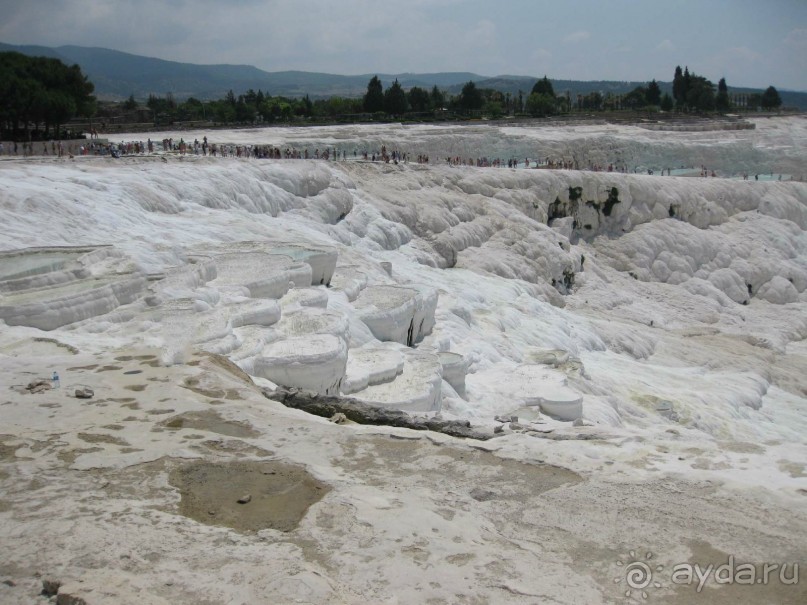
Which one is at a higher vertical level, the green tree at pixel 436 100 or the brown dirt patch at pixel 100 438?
the green tree at pixel 436 100

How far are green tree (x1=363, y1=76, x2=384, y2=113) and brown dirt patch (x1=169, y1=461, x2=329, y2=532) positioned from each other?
4939 centimetres

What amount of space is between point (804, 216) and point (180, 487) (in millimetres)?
36032

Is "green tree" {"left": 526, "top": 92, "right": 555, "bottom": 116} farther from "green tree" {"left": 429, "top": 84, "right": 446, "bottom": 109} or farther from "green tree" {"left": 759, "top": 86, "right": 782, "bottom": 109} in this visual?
"green tree" {"left": 759, "top": 86, "right": 782, "bottom": 109}

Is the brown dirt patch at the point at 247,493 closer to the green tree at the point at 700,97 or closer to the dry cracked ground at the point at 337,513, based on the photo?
the dry cracked ground at the point at 337,513

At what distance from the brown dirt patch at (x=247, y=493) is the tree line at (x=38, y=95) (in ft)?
86.3

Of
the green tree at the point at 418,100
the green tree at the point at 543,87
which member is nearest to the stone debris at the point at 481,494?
the green tree at the point at 418,100

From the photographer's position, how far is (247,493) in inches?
203

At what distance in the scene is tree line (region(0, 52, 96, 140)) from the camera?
28797 mm

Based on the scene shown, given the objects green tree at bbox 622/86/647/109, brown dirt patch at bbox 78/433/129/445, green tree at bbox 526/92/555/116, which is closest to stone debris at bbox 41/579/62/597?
brown dirt patch at bbox 78/433/129/445

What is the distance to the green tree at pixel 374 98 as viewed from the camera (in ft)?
174

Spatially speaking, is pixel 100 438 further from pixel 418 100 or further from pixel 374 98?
pixel 418 100

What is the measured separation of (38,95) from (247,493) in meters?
28.6

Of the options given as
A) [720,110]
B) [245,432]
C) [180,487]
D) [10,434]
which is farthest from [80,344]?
[720,110]

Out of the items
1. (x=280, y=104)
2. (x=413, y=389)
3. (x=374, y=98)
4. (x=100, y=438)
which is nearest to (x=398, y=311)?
(x=413, y=389)
